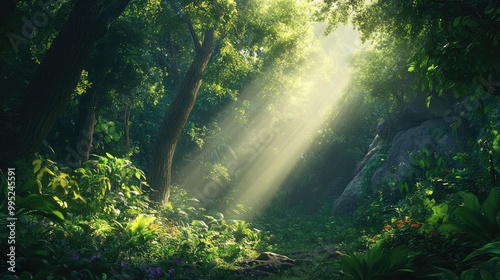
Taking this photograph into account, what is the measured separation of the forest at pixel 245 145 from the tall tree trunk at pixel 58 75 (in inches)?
0.9

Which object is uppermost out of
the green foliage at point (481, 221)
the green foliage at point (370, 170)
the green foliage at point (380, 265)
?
the green foliage at point (370, 170)

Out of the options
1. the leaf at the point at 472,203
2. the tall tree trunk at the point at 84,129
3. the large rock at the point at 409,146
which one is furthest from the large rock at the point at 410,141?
the leaf at the point at 472,203

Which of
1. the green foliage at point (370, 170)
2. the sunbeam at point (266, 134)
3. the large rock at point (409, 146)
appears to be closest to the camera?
the large rock at point (409, 146)

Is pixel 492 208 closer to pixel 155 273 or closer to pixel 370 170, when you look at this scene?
pixel 155 273

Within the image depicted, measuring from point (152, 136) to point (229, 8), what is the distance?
11.7m

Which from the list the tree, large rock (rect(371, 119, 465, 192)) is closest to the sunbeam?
the tree

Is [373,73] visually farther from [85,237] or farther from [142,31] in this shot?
[85,237]

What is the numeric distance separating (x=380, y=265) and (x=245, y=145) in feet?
70.9

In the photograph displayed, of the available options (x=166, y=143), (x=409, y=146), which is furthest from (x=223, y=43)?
(x=409, y=146)

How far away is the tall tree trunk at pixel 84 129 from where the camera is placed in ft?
38.4

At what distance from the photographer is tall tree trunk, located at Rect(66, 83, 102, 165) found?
1171 centimetres

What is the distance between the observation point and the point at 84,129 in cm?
1184

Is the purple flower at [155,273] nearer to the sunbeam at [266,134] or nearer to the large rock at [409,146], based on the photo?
the large rock at [409,146]

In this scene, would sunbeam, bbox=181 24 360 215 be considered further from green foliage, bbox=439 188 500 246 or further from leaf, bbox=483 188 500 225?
leaf, bbox=483 188 500 225
